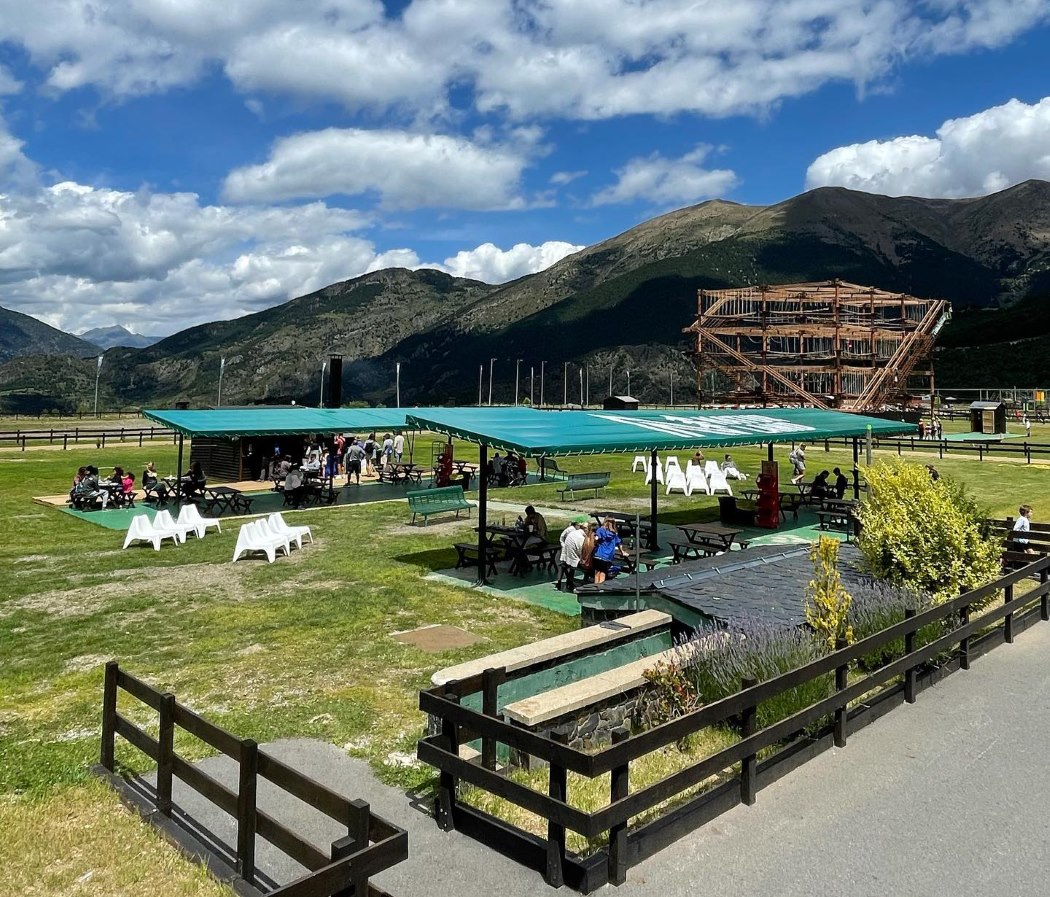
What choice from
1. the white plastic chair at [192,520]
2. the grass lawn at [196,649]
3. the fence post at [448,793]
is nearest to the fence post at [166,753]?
the grass lawn at [196,649]

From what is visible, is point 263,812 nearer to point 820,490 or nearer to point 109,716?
point 109,716

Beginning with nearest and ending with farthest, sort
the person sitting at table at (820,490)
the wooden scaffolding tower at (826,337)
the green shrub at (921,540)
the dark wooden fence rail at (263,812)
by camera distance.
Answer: the dark wooden fence rail at (263,812)
the green shrub at (921,540)
the person sitting at table at (820,490)
the wooden scaffolding tower at (826,337)

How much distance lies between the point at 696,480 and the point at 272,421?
43.1ft

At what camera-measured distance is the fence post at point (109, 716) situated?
5.55m

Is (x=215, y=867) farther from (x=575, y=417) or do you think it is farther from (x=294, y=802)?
(x=575, y=417)

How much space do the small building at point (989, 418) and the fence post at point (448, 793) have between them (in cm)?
→ 5257

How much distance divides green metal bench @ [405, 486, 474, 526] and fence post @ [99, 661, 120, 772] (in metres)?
11.5

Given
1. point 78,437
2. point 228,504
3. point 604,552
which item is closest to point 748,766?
point 604,552

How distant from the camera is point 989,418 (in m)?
51.3

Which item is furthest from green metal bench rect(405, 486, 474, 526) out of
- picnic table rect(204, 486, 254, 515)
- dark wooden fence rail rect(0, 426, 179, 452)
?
dark wooden fence rail rect(0, 426, 179, 452)

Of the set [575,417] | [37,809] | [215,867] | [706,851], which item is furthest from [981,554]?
[37,809]

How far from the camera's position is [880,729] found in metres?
6.40

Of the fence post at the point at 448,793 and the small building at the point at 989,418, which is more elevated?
the small building at the point at 989,418

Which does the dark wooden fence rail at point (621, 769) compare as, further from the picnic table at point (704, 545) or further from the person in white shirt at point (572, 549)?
the picnic table at point (704, 545)
